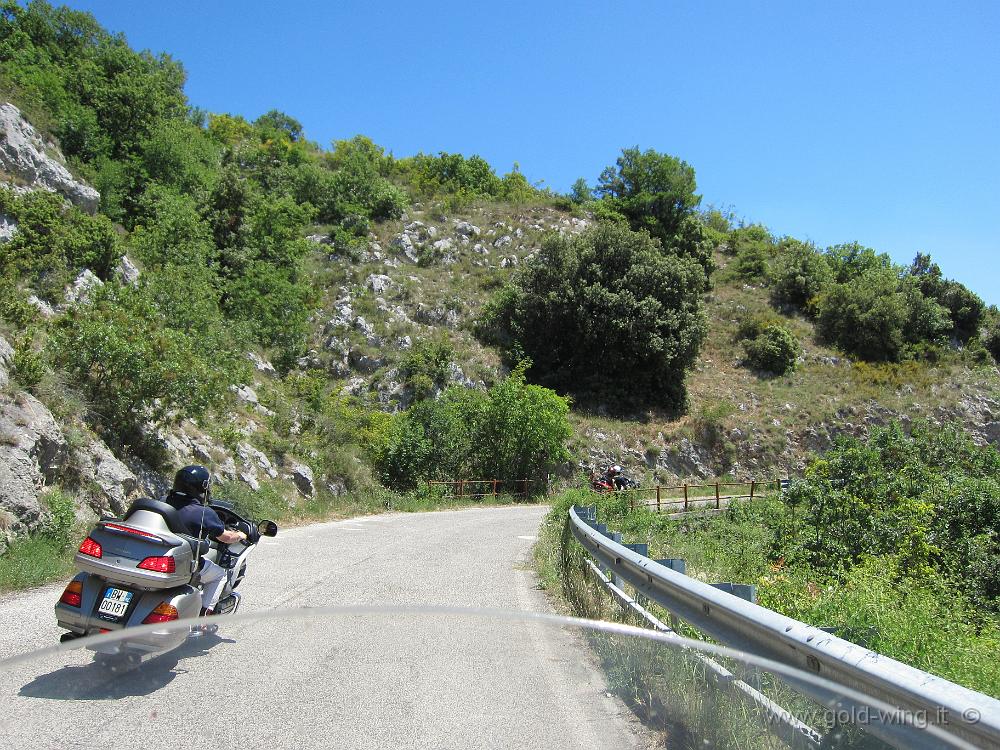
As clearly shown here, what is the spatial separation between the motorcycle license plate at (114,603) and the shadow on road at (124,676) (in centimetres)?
230

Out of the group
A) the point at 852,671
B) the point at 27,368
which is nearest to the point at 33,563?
the point at 27,368

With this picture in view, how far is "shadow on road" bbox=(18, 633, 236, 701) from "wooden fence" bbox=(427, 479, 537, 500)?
27.2m

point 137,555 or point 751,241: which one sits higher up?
point 751,241

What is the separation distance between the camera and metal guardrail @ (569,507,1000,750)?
194cm

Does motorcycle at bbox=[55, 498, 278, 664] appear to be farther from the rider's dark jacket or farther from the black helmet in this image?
the black helmet

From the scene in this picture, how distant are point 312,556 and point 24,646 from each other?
620 centimetres

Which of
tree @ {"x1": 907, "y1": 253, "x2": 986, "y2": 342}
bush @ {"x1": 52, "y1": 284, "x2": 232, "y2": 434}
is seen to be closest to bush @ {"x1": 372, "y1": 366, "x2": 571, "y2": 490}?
bush @ {"x1": 52, "y1": 284, "x2": 232, "y2": 434}

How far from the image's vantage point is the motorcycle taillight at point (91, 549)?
14.8 feet

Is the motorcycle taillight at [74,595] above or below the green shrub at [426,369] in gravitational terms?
below

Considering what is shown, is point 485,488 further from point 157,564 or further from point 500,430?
point 157,564

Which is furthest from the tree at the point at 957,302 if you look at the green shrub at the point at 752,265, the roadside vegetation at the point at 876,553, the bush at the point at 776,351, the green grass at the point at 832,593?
the green grass at the point at 832,593

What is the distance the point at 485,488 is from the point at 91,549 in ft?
94.6

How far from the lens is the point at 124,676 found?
2.45m

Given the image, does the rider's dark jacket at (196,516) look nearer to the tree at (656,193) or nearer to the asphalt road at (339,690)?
the asphalt road at (339,690)
